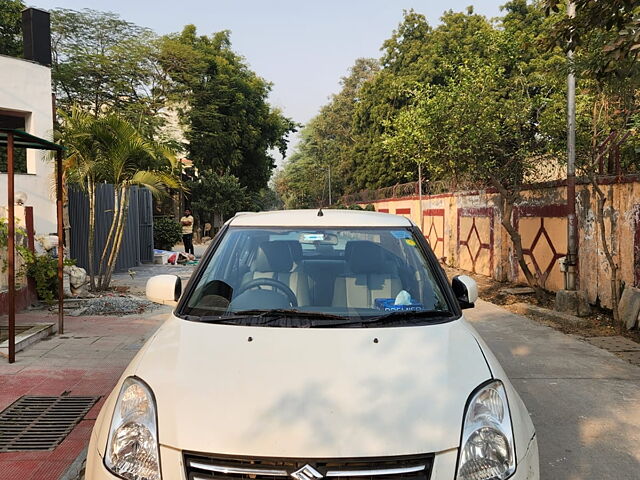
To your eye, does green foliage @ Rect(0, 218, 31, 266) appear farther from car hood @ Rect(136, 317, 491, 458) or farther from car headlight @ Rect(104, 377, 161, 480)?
car headlight @ Rect(104, 377, 161, 480)

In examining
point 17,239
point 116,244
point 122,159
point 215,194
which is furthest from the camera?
point 215,194

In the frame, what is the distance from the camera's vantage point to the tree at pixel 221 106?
29.2 metres

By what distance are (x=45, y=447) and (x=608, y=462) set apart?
380cm

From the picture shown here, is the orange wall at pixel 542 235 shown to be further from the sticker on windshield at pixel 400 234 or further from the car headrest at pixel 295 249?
the car headrest at pixel 295 249

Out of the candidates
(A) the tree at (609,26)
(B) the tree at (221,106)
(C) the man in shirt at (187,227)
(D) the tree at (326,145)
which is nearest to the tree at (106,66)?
(B) the tree at (221,106)

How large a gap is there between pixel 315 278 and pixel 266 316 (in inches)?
20.6

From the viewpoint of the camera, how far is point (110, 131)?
10.5 meters

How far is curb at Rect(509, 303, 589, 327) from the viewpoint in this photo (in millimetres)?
8492

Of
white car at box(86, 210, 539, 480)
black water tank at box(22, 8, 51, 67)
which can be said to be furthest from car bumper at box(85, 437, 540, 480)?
black water tank at box(22, 8, 51, 67)

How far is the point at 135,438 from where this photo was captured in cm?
226

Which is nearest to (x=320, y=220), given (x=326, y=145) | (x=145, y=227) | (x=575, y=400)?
(x=575, y=400)

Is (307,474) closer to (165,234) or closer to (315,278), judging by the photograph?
(315,278)

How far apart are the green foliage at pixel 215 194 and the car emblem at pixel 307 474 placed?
28663mm

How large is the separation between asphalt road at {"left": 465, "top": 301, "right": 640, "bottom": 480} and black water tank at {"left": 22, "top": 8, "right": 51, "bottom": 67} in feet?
41.0
